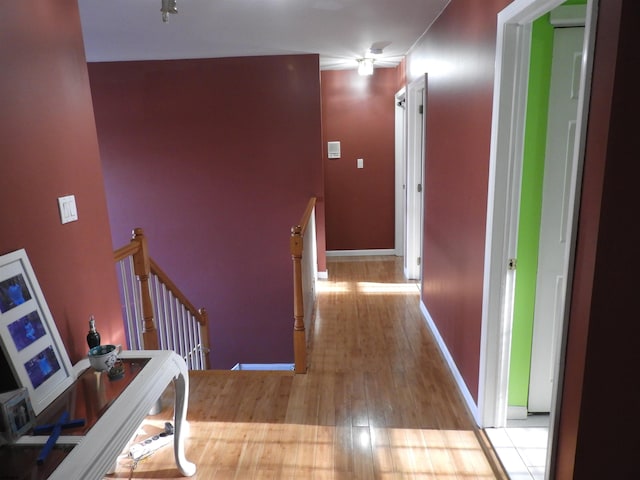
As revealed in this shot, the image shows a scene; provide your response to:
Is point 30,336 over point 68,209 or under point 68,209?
under

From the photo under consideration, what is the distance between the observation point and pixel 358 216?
5.80 meters

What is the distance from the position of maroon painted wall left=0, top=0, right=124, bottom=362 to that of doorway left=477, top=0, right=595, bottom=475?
1.92 metres

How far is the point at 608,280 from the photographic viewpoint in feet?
4.21

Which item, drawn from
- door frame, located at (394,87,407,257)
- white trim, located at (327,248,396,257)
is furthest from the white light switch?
white trim, located at (327,248,396,257)

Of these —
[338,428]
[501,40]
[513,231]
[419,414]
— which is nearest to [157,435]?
[338,428]

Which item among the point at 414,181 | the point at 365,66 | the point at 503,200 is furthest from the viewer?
the point at 365,66

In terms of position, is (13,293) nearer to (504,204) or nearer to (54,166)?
(54,166)

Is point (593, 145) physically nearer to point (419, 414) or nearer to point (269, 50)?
point (419, 414)

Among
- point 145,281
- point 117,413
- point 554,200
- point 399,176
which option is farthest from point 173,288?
point 399,176

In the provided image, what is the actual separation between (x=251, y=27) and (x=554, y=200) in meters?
2.61

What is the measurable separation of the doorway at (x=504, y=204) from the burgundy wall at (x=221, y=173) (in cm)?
274

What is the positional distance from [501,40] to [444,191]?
4.19 ft

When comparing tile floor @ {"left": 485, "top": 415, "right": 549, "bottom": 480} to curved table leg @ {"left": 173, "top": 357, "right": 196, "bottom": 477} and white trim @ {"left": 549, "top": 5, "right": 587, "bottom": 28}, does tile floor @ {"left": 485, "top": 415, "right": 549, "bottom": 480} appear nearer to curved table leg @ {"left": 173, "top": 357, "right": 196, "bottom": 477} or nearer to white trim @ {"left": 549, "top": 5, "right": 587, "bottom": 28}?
curved table leg @ {"left": 173, "top": 357, "right": 196, "bottom": 477}

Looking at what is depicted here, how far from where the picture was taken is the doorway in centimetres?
183
